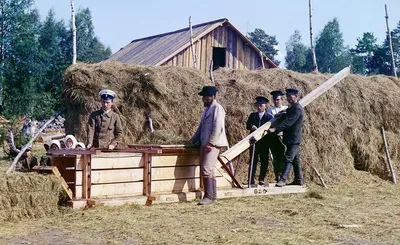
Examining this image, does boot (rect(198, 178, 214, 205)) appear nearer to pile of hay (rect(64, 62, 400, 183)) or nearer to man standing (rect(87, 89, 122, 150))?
pile of hay (rect(64, 62, 400, 183))

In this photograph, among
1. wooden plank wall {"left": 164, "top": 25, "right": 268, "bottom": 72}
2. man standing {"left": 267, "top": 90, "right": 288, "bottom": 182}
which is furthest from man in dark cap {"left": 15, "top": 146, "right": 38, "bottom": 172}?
wooden plank wall {"left": 164, "top": 25, "right": 268, "bottom": 72}

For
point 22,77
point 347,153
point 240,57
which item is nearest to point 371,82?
point 347,153

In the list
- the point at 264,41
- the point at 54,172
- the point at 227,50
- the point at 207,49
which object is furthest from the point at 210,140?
the point at 264,41

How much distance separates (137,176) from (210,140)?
1258 millimetres

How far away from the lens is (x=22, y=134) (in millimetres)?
18875

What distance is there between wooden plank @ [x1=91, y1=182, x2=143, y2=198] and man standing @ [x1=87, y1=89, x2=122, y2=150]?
0.72m

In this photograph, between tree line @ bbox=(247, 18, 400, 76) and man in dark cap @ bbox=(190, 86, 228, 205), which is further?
tree line @ bbox=(247, 18, 400, 76)

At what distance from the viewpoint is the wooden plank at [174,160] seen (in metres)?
8.65

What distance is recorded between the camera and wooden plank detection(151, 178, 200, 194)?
8650mm

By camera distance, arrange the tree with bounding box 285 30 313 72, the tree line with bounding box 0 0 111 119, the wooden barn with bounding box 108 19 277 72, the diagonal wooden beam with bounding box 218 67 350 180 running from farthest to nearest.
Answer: the tree with bounding box 285 30 313 72 < the tree line with bounding box 0 0 111 119 < the wooden barn with bounding box 108 19 277 72 < the diagonal wooden beam with bounding box 218 67 350 180

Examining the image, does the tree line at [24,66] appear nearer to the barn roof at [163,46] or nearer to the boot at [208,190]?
the barn roof at [163,46]

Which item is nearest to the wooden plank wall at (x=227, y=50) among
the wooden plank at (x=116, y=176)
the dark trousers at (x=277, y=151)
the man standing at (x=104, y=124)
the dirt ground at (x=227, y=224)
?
the dark trousers at (x=277, y=151)

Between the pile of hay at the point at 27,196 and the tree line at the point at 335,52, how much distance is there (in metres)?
26.0

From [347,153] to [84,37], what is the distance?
49.8 metres
